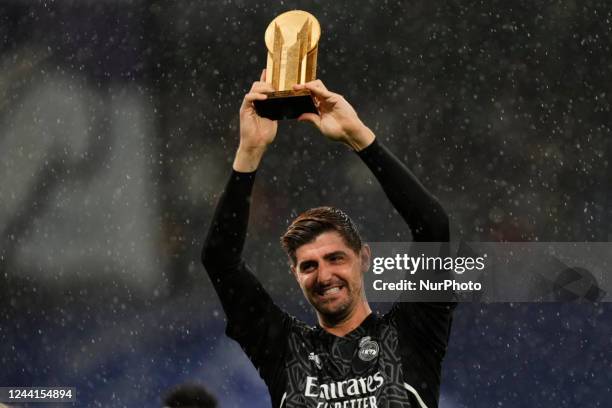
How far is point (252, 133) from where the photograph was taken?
103 inches

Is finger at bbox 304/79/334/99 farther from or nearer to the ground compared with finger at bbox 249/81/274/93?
nearer to the ground

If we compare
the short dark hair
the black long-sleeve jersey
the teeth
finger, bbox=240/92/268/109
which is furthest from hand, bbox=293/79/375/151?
the teeth

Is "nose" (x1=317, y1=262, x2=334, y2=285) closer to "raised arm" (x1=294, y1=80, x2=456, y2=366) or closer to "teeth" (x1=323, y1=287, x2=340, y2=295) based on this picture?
"teeth" (x1=323, y1=287, x2=340, y2=295)

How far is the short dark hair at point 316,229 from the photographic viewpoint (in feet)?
9.25

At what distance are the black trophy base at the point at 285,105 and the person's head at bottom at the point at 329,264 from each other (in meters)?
0.42

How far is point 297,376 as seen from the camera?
2.71 m

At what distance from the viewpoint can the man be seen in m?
2.57

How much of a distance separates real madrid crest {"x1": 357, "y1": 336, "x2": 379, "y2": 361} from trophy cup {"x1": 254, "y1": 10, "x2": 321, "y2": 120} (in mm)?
800

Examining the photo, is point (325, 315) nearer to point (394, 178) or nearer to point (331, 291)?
point (331, 291)

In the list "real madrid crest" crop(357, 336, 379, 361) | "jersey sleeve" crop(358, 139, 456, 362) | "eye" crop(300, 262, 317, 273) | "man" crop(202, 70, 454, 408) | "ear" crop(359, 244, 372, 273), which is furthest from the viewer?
"ear" crop(359, 244, 372, 273)

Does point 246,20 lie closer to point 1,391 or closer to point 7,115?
point 7,115

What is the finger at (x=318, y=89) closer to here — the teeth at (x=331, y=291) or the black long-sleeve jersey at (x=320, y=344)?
the black long-sleeve jersey at (x=320, y=344)

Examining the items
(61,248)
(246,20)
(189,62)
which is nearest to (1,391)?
(61,248)

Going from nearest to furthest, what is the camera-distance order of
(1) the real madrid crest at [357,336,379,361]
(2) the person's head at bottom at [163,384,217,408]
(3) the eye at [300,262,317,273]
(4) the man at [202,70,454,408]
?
(4) the man at [202,70,454,408]
(1) the real madrid crest at [357,336,379,361]
(3) the eye at [300,262,317,273]
(2) the person's head at bottom at [163,384,217,408]
